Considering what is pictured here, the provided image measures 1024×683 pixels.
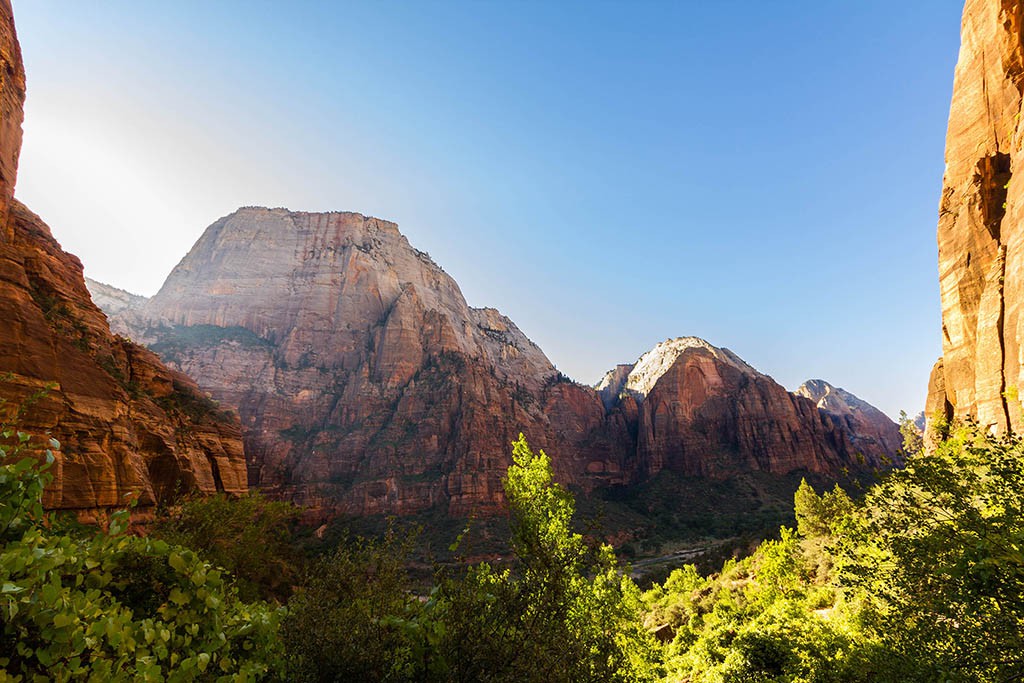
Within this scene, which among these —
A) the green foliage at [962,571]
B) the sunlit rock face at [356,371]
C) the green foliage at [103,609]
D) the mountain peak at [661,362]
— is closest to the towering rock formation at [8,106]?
the green foliage at [103,609]

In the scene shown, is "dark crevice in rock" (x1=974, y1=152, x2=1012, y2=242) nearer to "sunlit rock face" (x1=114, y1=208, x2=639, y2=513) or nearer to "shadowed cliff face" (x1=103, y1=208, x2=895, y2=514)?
"sunlit rock face" (x1=114, y1=208, x2=639, y2=513)

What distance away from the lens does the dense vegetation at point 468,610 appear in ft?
9.90

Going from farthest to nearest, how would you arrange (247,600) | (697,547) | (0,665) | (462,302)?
1. (462,302)
2. (697,547)
3. (247,600)
4. (0,665)

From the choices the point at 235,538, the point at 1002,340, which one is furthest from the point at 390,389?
the point at 1002,340

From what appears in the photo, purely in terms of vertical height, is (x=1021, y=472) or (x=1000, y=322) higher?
(x=1000, y=322)

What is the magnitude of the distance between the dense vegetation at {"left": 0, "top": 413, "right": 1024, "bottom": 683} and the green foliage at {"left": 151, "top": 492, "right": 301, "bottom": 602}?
12.1m

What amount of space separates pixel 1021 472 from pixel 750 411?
423 feet

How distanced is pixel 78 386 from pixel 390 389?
267ft

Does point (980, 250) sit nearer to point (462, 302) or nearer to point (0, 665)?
point (0, 665)

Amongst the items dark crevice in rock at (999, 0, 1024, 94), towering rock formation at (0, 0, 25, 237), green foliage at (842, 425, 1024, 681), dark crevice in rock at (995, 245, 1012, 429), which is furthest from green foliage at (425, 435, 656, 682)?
dark crevice in rock at (999, 0, 1024, 94)

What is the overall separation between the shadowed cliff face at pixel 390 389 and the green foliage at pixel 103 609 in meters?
76.3

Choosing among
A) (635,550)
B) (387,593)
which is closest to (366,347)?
(635,550)

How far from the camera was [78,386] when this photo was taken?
1884cm

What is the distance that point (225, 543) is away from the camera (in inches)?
868
